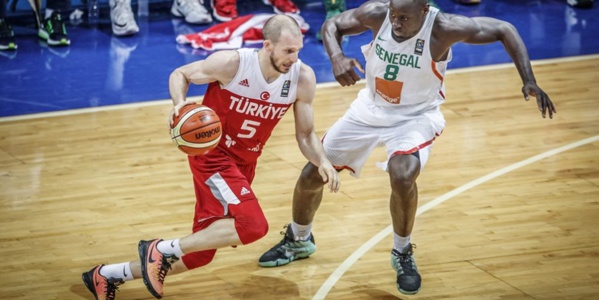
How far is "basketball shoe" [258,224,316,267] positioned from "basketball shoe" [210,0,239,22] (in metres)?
6.48

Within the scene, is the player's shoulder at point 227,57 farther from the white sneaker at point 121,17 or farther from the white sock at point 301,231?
the white sneaker at point 121,17

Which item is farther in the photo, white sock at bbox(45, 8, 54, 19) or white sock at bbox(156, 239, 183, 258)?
white sock at bbox(45, 8, 54, 19)

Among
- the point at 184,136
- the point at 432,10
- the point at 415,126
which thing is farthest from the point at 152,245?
the point at 432,10

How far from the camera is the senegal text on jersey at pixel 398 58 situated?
7.02 metres

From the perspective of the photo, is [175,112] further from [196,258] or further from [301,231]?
[301,231]

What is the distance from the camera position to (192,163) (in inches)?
262

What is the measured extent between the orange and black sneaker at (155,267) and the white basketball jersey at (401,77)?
1875 millimetres

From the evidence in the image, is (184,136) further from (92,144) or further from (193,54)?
(193,54)

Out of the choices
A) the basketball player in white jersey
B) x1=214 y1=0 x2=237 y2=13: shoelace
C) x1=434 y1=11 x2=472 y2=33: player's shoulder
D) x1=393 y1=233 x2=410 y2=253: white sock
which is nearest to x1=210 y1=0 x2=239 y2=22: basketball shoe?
x1=214 y1=0 x2=237 y2=13: shoelace

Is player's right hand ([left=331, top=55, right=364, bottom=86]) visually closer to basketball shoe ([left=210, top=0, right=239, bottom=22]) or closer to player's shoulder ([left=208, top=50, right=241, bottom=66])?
player's shoulder ([left=208, top=50, right=241, bottom=66])

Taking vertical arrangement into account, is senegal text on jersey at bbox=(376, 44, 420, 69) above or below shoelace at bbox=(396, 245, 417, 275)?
above

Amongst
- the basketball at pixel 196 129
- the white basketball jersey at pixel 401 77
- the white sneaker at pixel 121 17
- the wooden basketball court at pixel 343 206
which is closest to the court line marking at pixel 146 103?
the wooden basketball court at pixel 343 206

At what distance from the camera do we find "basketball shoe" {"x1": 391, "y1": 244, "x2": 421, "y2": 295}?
269 inches

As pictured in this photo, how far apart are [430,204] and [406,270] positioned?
154cm
